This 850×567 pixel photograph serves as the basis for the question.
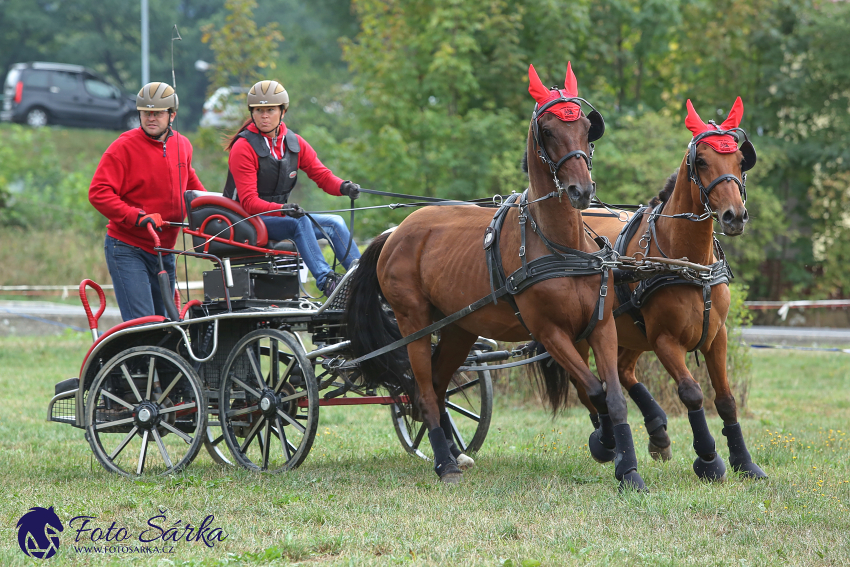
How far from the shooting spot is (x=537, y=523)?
14.4 feet

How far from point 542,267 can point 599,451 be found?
145 cm

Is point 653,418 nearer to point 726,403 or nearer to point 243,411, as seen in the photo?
point 726,403

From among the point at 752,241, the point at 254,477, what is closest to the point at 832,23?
the point at 752,241

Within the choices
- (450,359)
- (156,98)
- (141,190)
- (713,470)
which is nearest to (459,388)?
(450,359)

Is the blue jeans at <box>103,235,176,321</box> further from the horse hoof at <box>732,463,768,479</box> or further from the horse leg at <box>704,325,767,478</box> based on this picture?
the horse hoof at <box>732,463,768,479</box>

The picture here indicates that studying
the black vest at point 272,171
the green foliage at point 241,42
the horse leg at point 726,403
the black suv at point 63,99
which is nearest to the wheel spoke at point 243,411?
the black vest at point 272,171

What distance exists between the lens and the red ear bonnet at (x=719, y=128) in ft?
17.1

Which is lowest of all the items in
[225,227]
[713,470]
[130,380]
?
[713,470]

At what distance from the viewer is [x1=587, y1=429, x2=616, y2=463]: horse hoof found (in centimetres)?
580

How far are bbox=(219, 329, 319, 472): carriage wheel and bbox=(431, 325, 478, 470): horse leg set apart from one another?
904 millimetres

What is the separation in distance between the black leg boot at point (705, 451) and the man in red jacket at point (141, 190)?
3495 mm

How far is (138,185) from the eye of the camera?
630 centimetres

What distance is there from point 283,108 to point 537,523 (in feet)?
11.5

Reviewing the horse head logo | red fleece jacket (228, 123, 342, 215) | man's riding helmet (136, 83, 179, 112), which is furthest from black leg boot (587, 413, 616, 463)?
man's riding helmet (136, 83, 179, 112)
